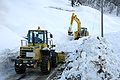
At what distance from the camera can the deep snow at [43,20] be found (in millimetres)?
38381

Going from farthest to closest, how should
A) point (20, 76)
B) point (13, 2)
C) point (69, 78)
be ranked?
1. point (13, 2)
2. point (20, 76)
3. point (69, 78)

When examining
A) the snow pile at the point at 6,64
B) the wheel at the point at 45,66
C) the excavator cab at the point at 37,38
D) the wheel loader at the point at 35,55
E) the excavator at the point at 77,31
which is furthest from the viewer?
the excavator at the point at 77,31

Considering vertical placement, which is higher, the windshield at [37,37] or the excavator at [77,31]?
the excavator at [77,31]

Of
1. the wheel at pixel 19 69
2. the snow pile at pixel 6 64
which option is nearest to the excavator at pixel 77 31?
the snow pile at pixel 6 64

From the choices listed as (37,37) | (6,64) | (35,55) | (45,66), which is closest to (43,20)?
(6,64)

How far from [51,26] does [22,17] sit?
3.94m

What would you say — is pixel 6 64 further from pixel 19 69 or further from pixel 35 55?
pixel 35 55

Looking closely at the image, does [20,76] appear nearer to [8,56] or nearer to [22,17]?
[8,56]

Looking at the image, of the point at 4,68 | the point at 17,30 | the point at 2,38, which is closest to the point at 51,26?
the point at 17,30

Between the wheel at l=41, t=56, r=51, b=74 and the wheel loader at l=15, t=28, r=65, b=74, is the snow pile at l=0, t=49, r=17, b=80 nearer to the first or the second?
the wheel loader at l=15, t=28, r=65, b=74

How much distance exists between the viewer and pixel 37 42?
22.8 meters

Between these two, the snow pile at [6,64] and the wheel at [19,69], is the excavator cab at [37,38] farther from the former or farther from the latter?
the snow pile at [6,64]

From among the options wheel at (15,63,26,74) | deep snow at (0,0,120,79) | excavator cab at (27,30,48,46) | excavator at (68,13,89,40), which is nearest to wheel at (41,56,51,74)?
wheel at (15,63,26,74)

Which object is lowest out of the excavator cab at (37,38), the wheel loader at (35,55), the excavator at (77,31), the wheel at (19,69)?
the wheel at (19,69)
